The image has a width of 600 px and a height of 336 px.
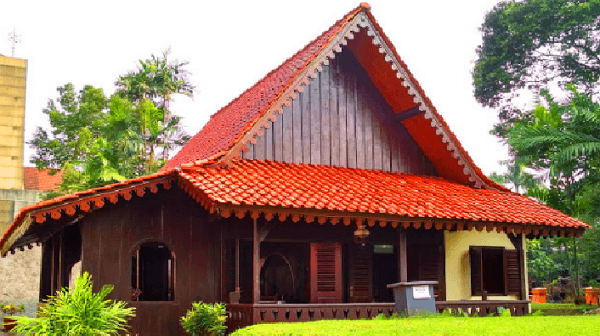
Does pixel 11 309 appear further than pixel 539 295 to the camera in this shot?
No

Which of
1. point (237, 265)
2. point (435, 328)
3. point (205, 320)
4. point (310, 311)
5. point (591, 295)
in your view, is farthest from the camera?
point (591, 295)

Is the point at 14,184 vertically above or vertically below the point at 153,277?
above

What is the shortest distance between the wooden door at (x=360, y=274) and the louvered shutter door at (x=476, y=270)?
110 inches

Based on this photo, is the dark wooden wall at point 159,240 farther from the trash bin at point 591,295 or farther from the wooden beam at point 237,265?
the trash bin at point 591,295

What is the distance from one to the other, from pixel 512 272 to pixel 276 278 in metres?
6.00

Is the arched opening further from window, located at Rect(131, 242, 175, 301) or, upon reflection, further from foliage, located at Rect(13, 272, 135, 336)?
foliage, located at Rect(13, 272, 135, 336)

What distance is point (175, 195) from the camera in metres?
14.9

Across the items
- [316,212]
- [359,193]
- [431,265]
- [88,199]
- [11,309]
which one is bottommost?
[11,309]

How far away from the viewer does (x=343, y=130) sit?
55.7 feet

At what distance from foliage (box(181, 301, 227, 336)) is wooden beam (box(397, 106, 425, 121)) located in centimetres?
645

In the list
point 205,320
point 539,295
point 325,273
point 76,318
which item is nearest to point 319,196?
point 325,273

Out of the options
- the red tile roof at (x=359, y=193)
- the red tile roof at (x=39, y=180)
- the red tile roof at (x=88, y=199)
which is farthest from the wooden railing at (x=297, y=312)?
the red tile roof at (x=39, y=180)

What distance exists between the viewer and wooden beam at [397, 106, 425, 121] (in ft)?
55.0

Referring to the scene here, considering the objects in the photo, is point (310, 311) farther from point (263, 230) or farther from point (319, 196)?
point (319, 196)
